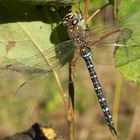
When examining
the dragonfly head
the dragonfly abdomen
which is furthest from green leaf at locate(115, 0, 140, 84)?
the dragonfly abdomen

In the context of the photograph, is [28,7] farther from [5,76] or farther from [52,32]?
[5,76]

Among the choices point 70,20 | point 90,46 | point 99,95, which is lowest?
point 99,95

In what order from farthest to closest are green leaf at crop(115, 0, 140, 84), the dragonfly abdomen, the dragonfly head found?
the dragonfly abdomen
the dragonfly head
green leaf at crop(115, 0, 140, 84)

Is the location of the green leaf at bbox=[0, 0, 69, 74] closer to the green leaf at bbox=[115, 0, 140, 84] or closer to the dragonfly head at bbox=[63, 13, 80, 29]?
the dragonfly head at bbox=[63, 13, 80, 29]

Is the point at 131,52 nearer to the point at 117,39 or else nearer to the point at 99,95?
the point at 117,39

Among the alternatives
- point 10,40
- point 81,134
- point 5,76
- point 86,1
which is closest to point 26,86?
point 5,76

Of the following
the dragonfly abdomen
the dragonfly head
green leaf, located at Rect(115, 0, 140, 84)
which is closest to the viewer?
green leaf, located at Rect(115, 0, 140, 84)

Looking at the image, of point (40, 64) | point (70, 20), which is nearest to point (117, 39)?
point (70, 20)
